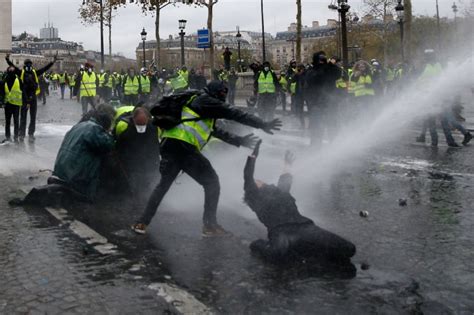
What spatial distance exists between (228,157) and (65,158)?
2988 mm

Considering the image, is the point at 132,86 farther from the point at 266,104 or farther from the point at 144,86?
the point at 266,104

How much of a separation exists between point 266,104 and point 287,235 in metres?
13.5

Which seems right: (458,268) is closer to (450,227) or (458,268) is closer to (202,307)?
(450,227)

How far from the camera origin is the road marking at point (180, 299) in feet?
12.6

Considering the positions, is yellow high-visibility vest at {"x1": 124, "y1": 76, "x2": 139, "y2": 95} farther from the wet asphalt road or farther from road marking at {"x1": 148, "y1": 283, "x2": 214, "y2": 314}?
road marking at {"x1": 148, "y1": 283, "x2": 214, "y2": 314}

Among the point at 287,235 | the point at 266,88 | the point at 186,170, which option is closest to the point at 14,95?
the point at 266,88

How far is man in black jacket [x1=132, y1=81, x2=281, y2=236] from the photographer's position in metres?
5.51

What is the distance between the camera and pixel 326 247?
4.75 m

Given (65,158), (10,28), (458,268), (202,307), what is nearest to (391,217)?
(458,268)

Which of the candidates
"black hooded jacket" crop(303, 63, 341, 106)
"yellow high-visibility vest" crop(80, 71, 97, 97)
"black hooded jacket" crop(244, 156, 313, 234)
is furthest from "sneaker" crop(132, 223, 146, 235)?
"yellow high-visibility vest" crop(80, 71, 97, 97)

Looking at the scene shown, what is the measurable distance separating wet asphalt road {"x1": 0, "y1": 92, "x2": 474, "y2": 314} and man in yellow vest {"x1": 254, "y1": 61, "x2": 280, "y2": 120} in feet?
28.0

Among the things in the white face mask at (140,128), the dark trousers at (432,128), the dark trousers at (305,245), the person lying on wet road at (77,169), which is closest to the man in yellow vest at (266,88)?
the dark trousers at (432,128)

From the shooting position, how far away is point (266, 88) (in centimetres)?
1792

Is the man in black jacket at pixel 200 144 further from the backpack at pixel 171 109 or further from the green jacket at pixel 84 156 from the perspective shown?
the green jacket at pixel 84 156
